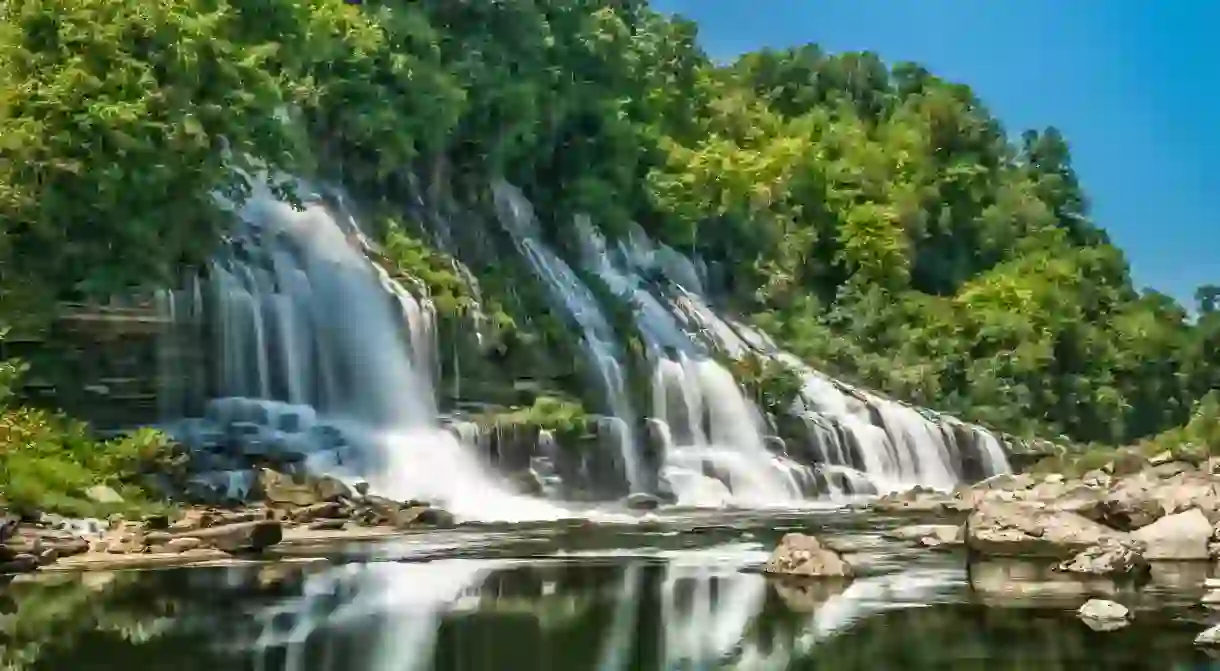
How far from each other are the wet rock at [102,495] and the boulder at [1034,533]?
10.6 meters

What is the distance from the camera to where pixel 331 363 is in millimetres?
26906

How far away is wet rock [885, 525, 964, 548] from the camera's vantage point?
61.1 feet

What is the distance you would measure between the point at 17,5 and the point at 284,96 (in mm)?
7167

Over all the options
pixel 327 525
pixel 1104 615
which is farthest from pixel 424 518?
pixel 1104 615

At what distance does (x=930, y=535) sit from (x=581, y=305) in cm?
1688

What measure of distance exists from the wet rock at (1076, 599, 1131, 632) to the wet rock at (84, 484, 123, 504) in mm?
12463

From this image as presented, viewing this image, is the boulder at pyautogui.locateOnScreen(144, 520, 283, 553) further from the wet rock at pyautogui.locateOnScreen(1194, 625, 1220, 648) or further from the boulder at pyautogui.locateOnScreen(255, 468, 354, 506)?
the wet rock at pyautogui.locateOnScreen(1194, 625, 1220, 648)

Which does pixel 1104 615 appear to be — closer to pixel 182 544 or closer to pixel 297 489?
pixel 182 544

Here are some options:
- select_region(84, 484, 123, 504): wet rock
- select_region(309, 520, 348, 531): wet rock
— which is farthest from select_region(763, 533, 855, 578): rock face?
select_region(84, 484, 123, 504): wet rock

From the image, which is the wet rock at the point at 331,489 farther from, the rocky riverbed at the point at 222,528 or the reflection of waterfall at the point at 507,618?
the reflection of waterfall at the point at 507,618

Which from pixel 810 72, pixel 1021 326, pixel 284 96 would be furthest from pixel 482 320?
pixel 810 72

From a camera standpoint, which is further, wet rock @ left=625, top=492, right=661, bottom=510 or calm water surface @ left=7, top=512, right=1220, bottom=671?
wet rock @ left=625, top=492, right=661, bottom=510

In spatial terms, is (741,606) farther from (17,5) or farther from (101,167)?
(17,5)

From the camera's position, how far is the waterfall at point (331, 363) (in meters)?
24.5
